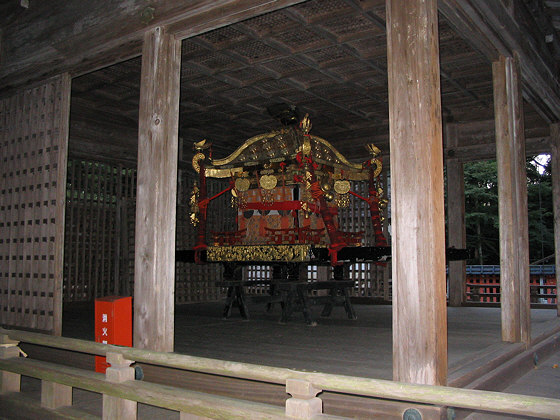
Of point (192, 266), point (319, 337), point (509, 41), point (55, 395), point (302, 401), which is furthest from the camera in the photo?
point (192, 266)

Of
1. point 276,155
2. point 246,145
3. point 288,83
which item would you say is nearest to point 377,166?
point 276,155

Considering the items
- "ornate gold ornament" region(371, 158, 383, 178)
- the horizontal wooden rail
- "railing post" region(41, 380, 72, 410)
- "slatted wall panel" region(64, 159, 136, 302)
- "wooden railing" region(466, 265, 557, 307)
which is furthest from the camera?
"wooden railing" region(466, 265, 557, 307)

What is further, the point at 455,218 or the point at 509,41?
the point at 455,218

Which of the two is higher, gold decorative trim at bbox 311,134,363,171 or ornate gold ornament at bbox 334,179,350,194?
gold decorative trim at bbox 311,134,363,171

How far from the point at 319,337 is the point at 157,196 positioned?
2.10m

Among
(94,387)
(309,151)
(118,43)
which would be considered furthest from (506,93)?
(94,387)

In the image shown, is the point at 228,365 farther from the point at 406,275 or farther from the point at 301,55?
the point at 301,55

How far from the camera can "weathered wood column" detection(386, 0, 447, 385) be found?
2.64m

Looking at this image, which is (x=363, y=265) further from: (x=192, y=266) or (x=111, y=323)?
(x=111, y=323)

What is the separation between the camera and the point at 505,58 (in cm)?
457

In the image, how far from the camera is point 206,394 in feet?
8.50

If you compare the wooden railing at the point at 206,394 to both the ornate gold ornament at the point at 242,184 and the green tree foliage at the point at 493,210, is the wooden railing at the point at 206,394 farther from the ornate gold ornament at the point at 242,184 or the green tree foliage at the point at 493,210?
the green tree foliage at the point at 493,210

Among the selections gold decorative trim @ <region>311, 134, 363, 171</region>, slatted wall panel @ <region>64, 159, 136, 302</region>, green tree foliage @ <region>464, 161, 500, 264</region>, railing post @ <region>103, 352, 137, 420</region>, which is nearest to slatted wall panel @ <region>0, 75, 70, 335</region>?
railing post @ <region>103, 352, 137, 420</region>

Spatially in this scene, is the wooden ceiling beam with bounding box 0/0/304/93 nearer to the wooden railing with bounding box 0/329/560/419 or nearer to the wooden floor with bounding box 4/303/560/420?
the wooden railing with bounding box 0/329/560/419
